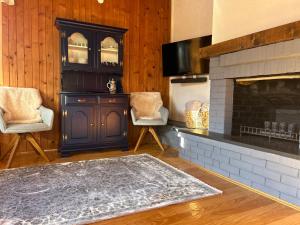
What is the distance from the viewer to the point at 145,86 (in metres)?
4.12

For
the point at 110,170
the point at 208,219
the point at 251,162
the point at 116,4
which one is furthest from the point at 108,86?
the point at 208,219

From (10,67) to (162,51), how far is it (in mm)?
2234

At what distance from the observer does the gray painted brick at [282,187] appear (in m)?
1.82

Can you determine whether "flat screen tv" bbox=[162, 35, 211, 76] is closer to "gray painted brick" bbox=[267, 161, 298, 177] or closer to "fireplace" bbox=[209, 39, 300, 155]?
"fireplace" bbox=[209, 39, 300, 155]

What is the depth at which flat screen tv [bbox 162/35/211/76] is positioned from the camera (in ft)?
11.1

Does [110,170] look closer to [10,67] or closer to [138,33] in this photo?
[10,67]

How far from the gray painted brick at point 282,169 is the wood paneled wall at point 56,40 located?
7.98 feet

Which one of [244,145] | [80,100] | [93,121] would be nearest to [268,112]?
[244,145]

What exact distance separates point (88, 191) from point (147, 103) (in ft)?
7.10

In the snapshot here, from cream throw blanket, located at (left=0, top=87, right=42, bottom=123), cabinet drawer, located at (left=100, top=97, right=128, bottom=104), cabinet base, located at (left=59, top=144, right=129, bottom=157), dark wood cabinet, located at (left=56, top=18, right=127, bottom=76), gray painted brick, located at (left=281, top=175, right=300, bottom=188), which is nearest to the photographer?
gray painted brick, located at (left=281, top=175, right=300, bottom=188)

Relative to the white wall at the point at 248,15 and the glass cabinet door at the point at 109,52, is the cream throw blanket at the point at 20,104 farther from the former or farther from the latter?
the white wall at the point at 248,15

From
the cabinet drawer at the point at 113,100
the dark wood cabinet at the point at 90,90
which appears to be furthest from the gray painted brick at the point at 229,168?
the cabinet drawer at the point at 113,100

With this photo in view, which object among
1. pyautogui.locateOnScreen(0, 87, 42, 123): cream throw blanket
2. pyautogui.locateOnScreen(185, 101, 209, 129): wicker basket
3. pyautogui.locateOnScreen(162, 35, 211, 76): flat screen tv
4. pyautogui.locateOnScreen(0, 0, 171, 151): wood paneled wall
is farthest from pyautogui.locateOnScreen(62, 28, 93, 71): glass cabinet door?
pyautogui.locateOnScreen(185, 101, 209, 129): wicker basket

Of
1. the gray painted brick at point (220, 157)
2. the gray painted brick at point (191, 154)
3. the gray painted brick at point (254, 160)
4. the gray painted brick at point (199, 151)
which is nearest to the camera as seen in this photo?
the gray painted brick at point (254, 160)
